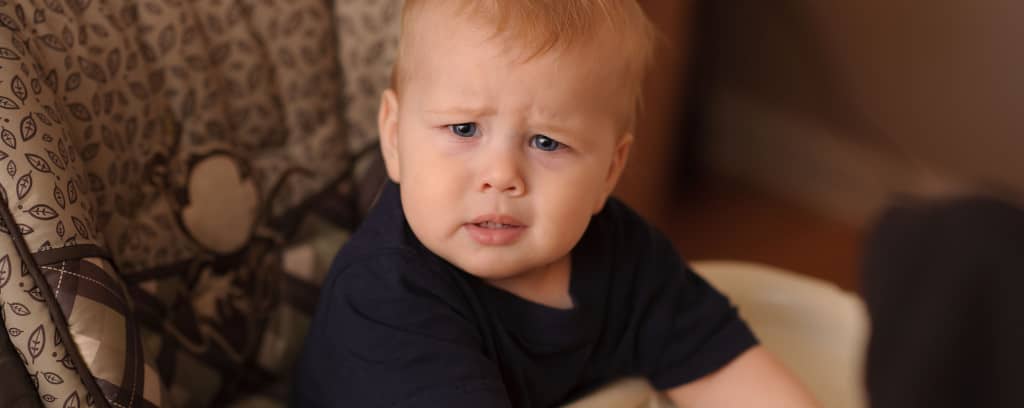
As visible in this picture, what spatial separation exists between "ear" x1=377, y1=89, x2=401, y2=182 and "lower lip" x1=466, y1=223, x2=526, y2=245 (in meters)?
0.10

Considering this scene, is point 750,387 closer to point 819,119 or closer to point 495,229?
point 495,229

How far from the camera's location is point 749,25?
1897 millimetres

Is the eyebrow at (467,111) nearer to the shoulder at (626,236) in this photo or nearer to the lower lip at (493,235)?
the lower lip at (493,235)

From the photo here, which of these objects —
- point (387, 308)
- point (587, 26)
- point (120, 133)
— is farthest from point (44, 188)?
point (587, 26)

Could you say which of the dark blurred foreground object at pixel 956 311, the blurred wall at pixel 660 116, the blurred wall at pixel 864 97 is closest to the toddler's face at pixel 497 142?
the dark blurred foreground object at pixel 956 311

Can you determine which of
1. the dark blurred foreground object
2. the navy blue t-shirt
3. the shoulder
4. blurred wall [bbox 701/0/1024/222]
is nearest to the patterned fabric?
the navy blue t-shirt

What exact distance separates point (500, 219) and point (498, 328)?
11 centimetres

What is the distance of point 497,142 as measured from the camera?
2.37ft

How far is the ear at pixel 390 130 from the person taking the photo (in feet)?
2.63

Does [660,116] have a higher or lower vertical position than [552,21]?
lower

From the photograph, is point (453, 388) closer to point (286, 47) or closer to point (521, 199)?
point (521, 199)

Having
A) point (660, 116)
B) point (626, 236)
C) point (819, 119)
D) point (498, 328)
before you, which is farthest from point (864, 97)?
point (498, 328)

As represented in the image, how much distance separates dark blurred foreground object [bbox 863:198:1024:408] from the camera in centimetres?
37

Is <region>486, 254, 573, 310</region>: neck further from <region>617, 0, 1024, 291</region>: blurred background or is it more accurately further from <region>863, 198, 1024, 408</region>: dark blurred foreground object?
<region>617, 0, 1024, 291</region>: blurred background
